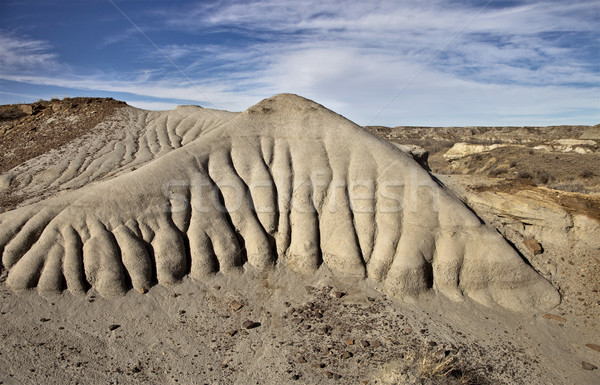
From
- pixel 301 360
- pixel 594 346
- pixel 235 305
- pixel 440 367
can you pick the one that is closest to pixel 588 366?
pixel 594 346

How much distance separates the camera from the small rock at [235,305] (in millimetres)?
7380

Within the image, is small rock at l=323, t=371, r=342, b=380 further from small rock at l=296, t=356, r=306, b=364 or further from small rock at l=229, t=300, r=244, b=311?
small rock at l=229, t=300, r=244, b=311

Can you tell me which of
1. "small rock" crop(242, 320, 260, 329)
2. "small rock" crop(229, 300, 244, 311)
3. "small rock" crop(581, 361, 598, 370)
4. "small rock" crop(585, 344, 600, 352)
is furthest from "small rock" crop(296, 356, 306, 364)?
"small rock" crop(585, 344, 600, 352)

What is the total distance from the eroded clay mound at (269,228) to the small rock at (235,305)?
32.1 inches

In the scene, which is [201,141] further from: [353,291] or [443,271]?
[443,271]

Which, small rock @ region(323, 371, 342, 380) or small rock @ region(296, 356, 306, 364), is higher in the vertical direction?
small rock @ region(296, 356, 306, 364)

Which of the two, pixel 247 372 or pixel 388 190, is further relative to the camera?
pixel 388 190

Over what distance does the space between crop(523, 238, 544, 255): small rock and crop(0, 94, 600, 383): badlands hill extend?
0.06m

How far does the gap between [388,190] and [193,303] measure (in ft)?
16.5

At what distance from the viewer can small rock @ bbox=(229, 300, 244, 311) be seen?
7.38m

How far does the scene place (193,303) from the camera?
7.42 meters

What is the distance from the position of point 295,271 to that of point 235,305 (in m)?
1.59

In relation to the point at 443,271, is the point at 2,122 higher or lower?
higher

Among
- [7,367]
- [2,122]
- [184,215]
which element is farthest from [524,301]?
[2,122]
